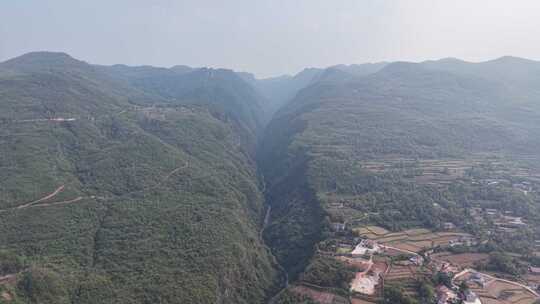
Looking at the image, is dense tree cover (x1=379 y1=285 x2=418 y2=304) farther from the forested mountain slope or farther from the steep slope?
the steep slope

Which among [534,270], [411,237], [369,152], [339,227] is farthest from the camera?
[369,152]

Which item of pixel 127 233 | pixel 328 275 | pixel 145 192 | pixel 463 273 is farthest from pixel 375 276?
pixel 145 192

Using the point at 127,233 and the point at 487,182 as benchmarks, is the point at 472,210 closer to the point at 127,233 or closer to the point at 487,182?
the point at 487,182

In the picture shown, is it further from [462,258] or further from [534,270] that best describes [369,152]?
[534,270]

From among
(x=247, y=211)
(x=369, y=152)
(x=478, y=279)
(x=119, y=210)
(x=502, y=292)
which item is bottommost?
(x=247, y=211)

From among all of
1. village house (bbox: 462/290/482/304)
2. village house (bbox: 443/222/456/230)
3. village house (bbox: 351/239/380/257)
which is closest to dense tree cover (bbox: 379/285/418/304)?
village house (bbox: 462/290/482/304)

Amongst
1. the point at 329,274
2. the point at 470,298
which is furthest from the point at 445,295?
the point at 329,274

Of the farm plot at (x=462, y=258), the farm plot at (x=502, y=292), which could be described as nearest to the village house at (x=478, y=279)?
the farm plot at (x=502, y=292)

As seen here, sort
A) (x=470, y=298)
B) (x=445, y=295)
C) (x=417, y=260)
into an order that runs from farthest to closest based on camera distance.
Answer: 1. (x=417, y=260)
2. (x=445, y=295)
3. (x=470, y=298)

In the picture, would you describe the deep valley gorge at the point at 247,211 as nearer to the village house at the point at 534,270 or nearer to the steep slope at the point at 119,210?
the steep slope at the point at 119,210

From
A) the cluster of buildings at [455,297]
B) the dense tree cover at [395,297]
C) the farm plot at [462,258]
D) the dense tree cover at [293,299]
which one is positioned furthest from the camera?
the farm plot at [462,258]
